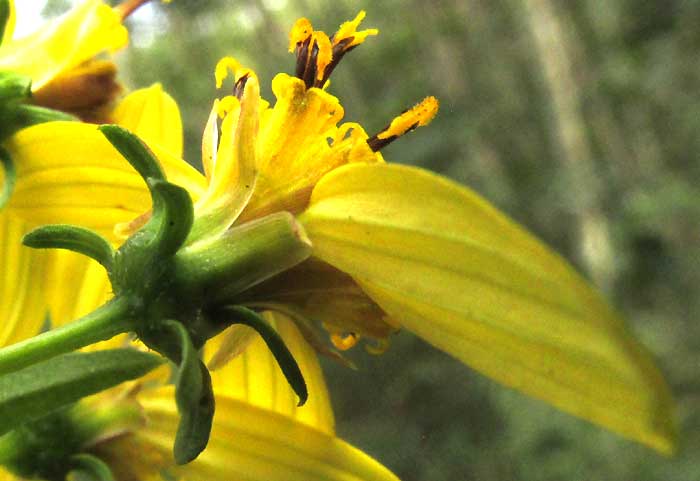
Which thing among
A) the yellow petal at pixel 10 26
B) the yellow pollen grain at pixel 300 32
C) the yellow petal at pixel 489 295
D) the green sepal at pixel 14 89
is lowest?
the yellow petal at pixel 489 295

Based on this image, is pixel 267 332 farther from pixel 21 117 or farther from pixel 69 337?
pixel 21 117

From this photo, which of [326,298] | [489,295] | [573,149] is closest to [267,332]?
[326,298]

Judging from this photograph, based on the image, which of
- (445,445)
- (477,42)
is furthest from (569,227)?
(477,42)

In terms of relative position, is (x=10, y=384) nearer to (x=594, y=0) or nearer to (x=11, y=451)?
(x=11, y=451)


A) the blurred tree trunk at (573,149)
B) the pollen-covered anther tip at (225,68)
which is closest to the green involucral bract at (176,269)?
the pollen-covered anther tip at (225,68)

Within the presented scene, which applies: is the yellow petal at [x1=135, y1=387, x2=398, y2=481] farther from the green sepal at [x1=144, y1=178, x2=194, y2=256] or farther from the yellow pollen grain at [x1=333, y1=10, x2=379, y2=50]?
the yellow pollen grain at [x1=333, y1=10, x2=379, y2=50]

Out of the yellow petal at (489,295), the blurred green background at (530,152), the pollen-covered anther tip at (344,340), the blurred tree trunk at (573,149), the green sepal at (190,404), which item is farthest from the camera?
the blurred tree trunk at (573,149)

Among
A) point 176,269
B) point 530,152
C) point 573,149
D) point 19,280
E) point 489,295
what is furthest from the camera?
point 530,152

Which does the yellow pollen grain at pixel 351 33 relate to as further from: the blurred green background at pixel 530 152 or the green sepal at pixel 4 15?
the blurred green background at pixel 530 152
